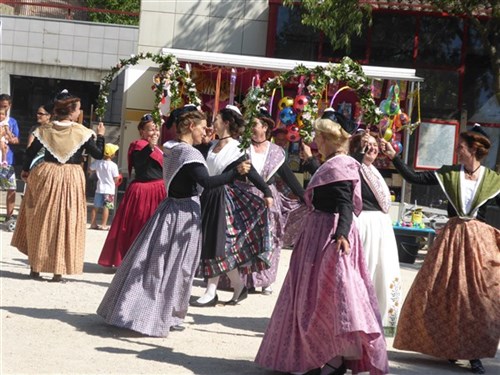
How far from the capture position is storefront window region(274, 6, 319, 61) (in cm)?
1902

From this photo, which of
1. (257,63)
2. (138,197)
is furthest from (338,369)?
(257,63)

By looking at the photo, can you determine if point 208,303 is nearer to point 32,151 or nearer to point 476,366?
point 32,151

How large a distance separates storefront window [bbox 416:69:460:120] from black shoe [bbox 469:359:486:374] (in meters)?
11.9

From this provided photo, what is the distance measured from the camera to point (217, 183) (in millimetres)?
7461

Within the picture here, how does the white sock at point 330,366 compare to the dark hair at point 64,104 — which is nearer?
the white sock at point 330,366

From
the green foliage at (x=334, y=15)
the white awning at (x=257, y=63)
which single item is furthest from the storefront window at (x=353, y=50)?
the white awning at (x=257, y=63)

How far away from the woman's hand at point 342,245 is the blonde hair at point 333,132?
66 centimetres

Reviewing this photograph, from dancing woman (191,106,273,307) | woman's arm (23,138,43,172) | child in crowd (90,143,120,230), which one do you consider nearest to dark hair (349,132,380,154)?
dancing woman (191,106,273,307)

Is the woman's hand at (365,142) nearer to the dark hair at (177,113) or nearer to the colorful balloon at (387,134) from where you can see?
the dark hair at (177,113)

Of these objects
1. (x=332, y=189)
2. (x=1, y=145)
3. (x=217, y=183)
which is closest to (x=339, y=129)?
(x=332, y=189)

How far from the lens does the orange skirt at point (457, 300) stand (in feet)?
24.3

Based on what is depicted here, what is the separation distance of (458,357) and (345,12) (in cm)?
1060

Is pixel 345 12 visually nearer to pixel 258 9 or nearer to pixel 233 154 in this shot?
pixel 258 9

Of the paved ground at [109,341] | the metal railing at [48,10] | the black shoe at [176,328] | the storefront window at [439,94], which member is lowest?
the paved ground at [109,341]
